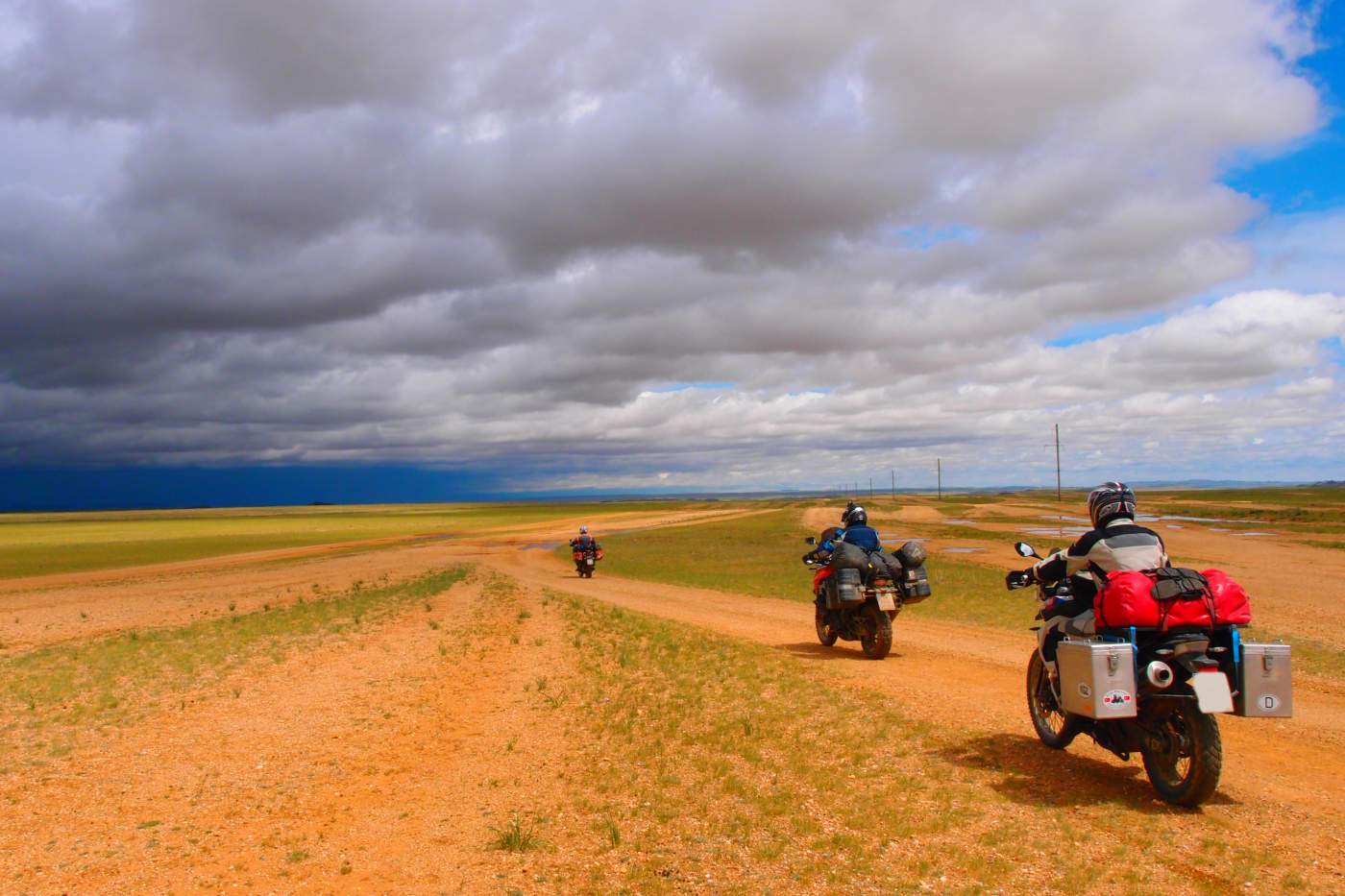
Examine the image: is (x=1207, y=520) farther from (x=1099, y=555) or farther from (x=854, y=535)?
(x=1099, y=555)

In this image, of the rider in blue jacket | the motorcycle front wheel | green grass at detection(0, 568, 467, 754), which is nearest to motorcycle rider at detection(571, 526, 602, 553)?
green grass at detection(0, 568, 467, 754)

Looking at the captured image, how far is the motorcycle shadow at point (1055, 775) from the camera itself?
7.27 metres

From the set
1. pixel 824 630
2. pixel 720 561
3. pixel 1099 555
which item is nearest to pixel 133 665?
pixel 824 630

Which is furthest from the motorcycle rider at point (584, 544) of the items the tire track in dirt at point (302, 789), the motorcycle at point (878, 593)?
the motorcycle at point (878, 593)

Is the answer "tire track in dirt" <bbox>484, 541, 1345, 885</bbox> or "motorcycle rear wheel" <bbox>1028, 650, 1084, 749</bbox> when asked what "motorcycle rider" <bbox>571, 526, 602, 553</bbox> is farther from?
"motorcycle rear wheel" <bbox>1028, 650, 1084, 749</bbox>

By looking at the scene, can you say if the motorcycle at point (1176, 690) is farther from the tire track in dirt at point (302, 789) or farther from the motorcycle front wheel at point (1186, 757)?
the tire track in dirt at point (302, 789)

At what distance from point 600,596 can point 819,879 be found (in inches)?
834

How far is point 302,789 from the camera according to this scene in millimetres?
8891

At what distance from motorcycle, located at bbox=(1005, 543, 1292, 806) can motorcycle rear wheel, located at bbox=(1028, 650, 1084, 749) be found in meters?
0.92

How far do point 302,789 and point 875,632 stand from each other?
8870 mm

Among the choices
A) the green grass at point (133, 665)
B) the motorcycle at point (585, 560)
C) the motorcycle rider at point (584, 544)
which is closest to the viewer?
the green grass at point (133, 665)

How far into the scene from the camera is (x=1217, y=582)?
6961 millimetres

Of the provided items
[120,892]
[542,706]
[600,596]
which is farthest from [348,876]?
[600,596]

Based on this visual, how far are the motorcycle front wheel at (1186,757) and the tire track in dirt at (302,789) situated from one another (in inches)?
200
